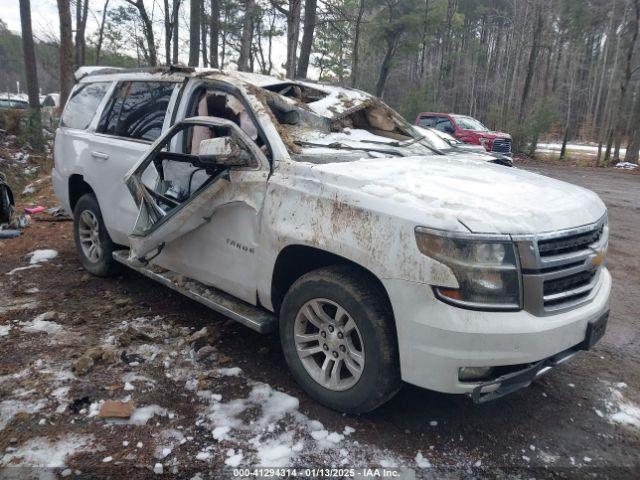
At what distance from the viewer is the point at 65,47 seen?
1359cm

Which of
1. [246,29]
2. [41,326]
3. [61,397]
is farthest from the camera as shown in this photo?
[246,29]

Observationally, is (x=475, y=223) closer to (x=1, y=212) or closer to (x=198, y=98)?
(x=198, y=98)

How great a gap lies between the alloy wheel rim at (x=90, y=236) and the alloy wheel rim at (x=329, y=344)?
285 cm

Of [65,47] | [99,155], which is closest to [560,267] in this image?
[99,155]

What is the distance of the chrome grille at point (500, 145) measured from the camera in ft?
56.4

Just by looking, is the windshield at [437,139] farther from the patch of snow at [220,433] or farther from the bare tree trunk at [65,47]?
the bare tree trunk at [65,47]

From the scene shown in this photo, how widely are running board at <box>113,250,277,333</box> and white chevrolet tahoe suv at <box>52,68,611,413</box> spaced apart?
2cm

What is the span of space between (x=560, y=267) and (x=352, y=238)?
1.08 meters

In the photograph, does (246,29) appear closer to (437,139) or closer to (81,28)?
(437,139)

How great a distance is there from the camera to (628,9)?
24375mm

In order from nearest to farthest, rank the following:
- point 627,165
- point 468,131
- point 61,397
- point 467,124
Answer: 1. point 61,397
2. point 468,131
3. point 467,124
4. point 627,165

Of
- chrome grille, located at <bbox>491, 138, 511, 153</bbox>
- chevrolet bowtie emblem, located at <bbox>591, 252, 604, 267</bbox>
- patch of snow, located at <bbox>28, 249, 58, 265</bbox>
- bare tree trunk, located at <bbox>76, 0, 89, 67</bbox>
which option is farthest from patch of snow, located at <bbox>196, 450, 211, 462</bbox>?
bare tree trunk, located at <bbox>76, 0, 89, 67</bbox>

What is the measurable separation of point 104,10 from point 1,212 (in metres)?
23.3

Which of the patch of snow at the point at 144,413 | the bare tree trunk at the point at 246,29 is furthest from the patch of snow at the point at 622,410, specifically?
the bare tree trunk at the point at 246,29
